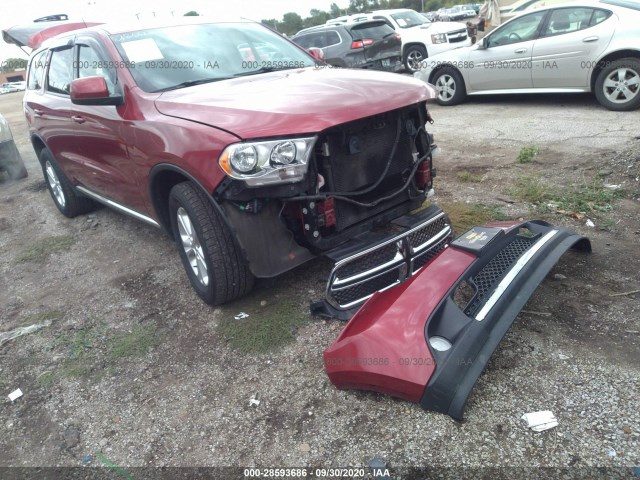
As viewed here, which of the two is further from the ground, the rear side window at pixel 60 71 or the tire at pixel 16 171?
the rear side window at pixel 60 71

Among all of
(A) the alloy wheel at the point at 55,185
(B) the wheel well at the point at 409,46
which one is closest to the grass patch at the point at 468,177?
(A) the alloy wheel at the point at 55,185

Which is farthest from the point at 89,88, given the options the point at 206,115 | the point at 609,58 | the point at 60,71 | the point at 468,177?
the point at 609,58

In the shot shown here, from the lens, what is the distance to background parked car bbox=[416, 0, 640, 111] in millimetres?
6715

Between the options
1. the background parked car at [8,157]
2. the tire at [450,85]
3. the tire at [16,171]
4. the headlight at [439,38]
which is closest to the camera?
the background parked car at [8,157]

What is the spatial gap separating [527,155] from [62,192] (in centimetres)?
519

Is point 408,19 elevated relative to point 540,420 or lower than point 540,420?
elevated

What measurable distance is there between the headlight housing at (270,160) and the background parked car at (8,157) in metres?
6.99

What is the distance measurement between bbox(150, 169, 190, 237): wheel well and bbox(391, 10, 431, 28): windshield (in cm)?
1152

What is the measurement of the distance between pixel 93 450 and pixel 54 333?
1.35 metres

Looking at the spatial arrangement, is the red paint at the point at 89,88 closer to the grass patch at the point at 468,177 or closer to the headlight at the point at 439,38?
the grass patch at the point at 468,177

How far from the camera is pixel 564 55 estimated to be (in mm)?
7164

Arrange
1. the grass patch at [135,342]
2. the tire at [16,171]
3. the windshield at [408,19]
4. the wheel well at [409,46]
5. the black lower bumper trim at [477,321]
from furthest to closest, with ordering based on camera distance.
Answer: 1. the windshield at [408,19]
2. the wheel well at [409,46]
3. the tire at [16,171]
4. the grass patch at [135,342]
5. the black lower bumper trim at [477,321]

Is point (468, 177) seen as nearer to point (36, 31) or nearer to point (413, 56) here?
point (36, 31)

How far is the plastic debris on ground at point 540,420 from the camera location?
2170 millimetres
